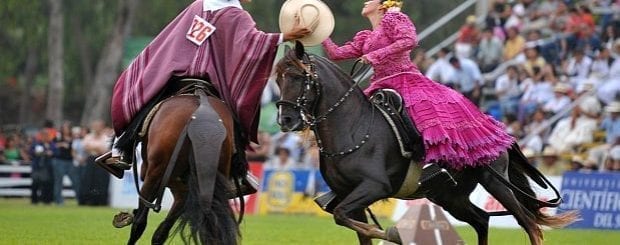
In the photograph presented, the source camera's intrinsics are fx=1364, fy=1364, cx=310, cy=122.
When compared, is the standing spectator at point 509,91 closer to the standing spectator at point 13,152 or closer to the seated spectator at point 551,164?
the seated spectator at point 551,164

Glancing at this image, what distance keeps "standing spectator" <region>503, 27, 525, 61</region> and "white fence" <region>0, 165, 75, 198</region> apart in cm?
984

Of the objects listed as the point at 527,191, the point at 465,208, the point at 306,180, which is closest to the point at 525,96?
the point at 306,180

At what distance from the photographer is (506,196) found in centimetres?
1305

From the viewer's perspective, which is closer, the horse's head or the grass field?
the horse's head

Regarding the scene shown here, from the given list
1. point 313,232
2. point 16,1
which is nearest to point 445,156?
point 313,232

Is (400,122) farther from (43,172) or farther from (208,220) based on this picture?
(43,172)

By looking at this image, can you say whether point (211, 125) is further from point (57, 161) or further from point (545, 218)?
point (57, 161)

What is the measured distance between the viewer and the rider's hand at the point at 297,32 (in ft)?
37.4

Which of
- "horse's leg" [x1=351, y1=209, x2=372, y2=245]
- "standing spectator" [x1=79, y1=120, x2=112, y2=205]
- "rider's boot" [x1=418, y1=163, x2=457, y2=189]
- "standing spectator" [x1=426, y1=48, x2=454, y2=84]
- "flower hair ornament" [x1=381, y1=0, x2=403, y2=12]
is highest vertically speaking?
"flower hair ornament" [x1=381, y1=0, x2=403, y2=12]

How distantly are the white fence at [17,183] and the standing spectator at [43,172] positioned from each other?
5.13 feet

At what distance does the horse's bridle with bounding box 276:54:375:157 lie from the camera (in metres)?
11.5

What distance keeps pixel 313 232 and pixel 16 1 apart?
24941 millimetres

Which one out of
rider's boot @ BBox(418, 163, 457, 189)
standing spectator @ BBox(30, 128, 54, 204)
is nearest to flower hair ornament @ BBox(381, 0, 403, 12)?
rider's boot @ BBox(418, 163, 457, 189)

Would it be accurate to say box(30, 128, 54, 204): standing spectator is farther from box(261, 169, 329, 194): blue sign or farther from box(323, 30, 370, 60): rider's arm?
box(323, 30, 370, 60): rider's arm
